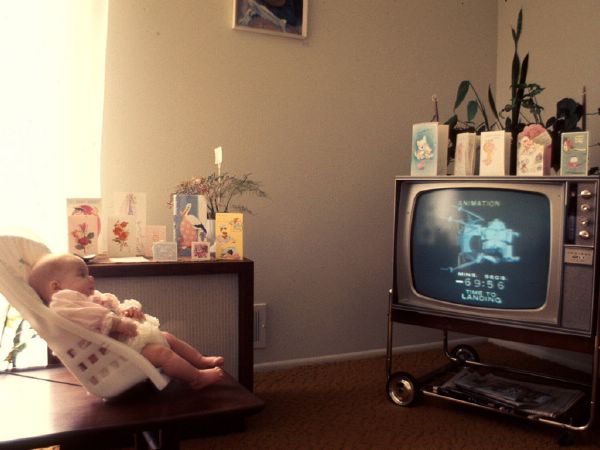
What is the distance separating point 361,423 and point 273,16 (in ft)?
6.07

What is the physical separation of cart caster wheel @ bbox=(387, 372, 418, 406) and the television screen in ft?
1.17

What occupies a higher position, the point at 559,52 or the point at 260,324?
the point at 559,52

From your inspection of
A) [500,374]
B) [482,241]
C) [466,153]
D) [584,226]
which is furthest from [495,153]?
[500,374]

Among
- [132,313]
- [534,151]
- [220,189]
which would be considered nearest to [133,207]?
[220,189]

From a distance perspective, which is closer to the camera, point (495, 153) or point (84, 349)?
point (84, 349)

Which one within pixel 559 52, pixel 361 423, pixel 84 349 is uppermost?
pixel 559 52

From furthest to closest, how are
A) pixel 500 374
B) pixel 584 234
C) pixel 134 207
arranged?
pixel 500 374 < pixel 134 207 < pixel 584 234

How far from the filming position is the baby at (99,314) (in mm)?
1241

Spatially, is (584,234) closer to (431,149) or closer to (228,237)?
(431,149)

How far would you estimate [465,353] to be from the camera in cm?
285

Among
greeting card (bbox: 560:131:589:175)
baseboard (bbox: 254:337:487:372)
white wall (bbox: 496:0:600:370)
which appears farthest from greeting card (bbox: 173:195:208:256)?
white wall (bbox: 496:0:600:370)

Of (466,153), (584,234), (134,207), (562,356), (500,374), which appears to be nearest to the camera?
(584,234)

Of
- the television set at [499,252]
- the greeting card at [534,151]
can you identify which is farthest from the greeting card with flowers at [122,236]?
the greeting card at [534,151]

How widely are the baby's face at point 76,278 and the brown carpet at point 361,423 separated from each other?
906 mm
